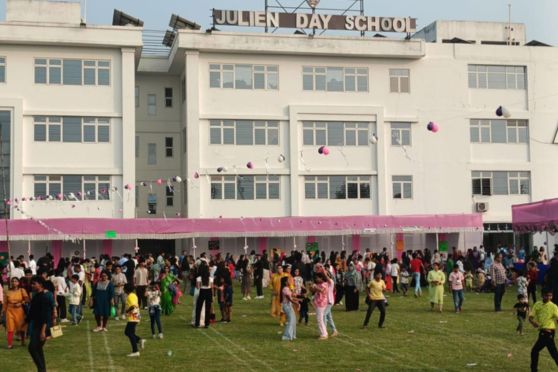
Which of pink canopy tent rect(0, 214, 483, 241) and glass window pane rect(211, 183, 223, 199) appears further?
glass window pane rect(211, 183, 223, 199)

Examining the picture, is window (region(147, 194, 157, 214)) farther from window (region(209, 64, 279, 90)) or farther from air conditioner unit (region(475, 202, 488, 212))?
air conditioner unit (region(475, 202, 488, 212))

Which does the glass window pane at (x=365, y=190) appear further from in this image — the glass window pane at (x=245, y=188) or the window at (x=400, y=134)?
the glass window pane at (x=245, y=188)

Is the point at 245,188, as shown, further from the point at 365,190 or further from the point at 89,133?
the point at 89,133

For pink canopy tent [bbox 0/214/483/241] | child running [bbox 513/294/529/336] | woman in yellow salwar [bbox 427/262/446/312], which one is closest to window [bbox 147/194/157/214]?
pink canopy tent [bbox 0/214/483/241]

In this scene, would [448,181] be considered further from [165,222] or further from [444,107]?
[165,222]

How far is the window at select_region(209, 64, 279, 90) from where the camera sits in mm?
45969

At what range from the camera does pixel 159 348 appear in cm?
1861

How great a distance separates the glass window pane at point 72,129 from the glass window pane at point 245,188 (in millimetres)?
9039

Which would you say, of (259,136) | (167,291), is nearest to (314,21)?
(259,136)

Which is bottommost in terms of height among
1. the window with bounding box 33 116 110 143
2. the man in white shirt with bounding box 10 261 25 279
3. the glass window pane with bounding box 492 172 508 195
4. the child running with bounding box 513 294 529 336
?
the child running with bounding box 513 294 529 336

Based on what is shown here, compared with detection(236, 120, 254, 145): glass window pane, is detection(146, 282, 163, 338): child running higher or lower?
lower

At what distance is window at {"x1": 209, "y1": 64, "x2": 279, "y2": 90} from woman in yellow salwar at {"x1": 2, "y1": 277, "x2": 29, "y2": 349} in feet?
90.6

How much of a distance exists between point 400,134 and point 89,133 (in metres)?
17.7

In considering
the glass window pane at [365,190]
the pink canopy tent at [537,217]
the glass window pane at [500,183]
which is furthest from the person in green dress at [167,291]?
the glass window pane at [500,183]
